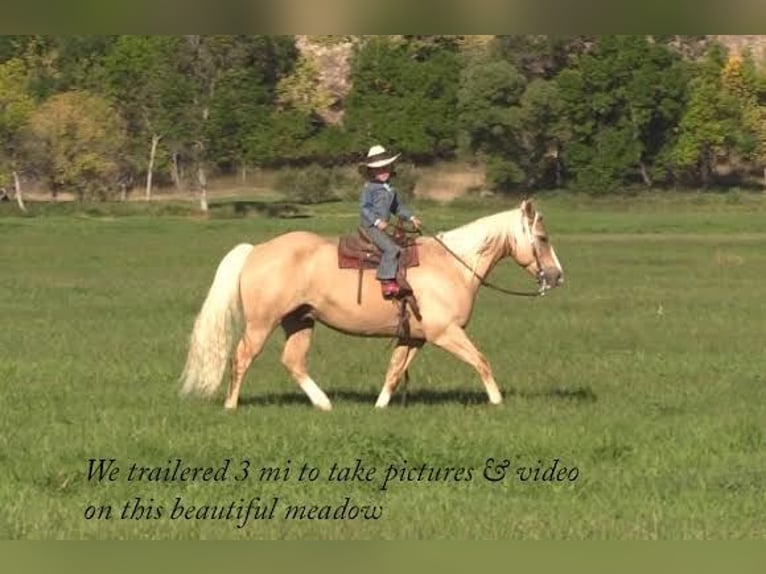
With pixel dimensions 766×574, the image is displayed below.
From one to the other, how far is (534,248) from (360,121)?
64.2 m

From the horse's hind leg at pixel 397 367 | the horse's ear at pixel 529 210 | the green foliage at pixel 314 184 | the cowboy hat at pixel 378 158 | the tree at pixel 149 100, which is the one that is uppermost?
the cowboy hat at pixel 378 158

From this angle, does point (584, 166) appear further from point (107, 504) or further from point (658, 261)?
point (107, 504)

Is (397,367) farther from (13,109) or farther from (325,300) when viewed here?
(13,109)

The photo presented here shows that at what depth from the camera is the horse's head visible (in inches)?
552

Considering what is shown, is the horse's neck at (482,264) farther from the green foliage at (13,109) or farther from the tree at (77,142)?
the tree at (77,142)

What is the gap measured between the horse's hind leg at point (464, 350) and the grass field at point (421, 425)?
0.88 feet

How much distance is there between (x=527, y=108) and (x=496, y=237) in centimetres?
4836

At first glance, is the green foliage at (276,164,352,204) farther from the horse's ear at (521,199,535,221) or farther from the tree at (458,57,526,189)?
the horse's ear at (521,199,535,221)

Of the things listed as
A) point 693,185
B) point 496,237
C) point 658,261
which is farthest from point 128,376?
point 693,185

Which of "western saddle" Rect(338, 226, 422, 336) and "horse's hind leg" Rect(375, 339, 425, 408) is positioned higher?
"western saddle" Rect(338, 226, 422, 336)

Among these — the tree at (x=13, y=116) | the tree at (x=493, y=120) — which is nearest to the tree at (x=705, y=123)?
the tree at (x=493, y=120)

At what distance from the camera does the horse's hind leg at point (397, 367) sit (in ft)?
45.1

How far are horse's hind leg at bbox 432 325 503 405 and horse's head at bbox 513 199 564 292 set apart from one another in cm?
84

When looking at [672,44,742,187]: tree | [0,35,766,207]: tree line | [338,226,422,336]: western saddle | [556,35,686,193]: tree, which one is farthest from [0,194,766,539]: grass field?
[0,35,766,207]: tree line
